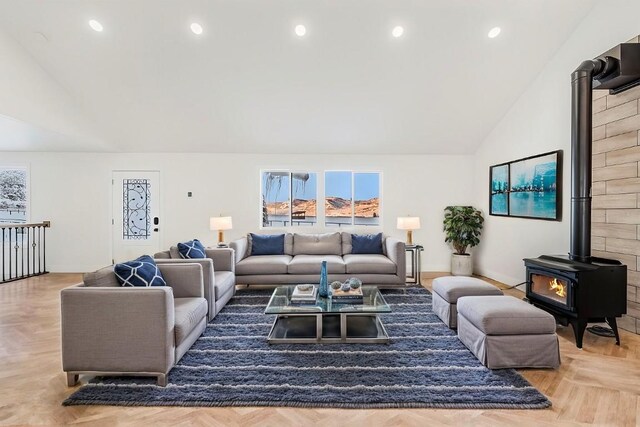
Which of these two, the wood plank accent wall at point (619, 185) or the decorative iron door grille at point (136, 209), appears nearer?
the wood plank accent wall at point (619, 185)

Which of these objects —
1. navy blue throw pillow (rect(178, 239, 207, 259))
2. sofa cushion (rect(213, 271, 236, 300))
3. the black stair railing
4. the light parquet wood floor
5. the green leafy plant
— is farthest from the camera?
the black stair railing

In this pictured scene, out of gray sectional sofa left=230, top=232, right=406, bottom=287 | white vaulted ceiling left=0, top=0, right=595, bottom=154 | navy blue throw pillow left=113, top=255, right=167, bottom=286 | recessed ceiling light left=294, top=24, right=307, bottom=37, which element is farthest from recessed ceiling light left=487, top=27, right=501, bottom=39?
navy blue throw pillow left=113, top=255, right=167, bottom=286

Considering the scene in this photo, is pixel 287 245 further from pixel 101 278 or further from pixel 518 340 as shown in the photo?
pixel 518 340

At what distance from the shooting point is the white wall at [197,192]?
20.1 ft

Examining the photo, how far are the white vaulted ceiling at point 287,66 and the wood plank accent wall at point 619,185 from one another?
1313 millimetres

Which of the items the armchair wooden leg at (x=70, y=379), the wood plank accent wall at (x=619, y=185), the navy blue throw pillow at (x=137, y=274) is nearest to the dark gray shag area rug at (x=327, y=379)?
the armchair wooden leg at (x=70, y=379)

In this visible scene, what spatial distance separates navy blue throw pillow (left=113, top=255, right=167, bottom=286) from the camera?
2590mm

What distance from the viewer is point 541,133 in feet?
14.5

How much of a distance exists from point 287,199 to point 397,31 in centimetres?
351

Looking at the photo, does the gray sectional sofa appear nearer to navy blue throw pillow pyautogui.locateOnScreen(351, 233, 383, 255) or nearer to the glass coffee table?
navy blue throw pillow pyautogui.locateOnScreen(351, 233, 383, 255)

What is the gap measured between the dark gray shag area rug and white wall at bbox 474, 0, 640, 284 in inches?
94.0

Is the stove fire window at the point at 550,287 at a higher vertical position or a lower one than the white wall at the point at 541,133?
lower

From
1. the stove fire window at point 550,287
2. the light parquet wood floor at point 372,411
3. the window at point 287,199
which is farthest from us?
the window at point 287,199

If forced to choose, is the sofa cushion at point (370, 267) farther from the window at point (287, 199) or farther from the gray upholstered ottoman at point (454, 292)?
the window at point (287, 199)
